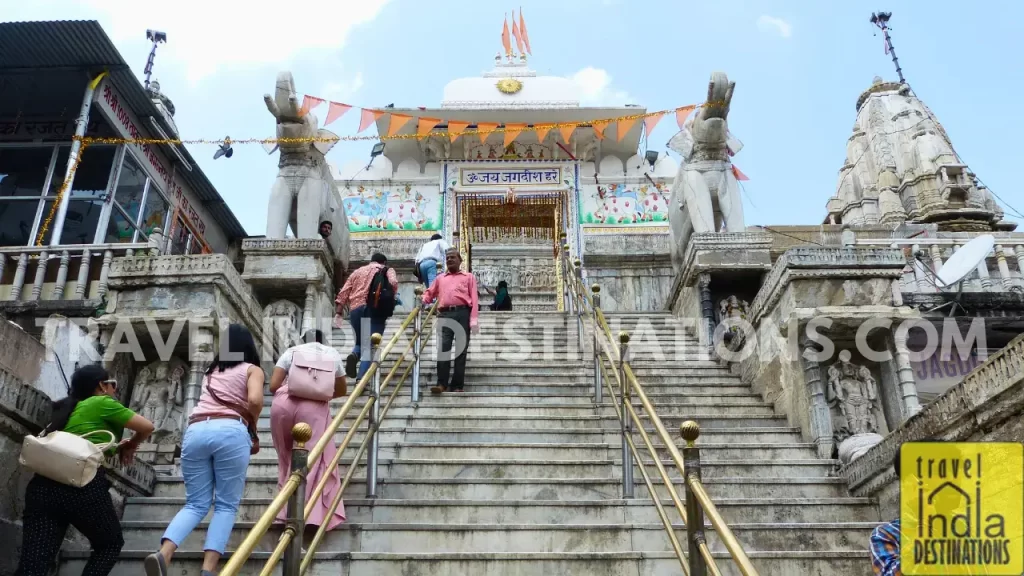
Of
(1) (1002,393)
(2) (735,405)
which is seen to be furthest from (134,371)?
(1) (1002,393)

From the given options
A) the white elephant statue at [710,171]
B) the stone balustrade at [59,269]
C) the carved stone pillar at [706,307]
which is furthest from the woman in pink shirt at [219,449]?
the white elephant statue at [710,171]

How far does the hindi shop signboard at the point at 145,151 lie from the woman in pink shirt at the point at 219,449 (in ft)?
25.1

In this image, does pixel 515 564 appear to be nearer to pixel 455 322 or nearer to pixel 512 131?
pixel 455 322

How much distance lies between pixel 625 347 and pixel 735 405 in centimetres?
174

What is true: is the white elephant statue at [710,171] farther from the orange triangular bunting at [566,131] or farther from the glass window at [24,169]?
the glass window at [24,169]

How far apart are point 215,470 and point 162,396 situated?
8.05ft

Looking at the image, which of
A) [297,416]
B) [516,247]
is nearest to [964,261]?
[516,247]

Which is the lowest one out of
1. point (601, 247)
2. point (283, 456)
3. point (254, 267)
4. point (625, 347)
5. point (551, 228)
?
point (283, 456)

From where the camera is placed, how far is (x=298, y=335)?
771cm

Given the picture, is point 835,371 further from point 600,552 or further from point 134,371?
point 134,371

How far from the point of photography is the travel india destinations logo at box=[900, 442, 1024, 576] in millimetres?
1940

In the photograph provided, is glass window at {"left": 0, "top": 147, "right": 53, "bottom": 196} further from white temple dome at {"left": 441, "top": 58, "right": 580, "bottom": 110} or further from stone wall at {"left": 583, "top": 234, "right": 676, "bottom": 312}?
stone wall at {"left": 583, "top": 234, "right": 676, "bottom": 312}

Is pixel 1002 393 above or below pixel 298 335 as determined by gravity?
below

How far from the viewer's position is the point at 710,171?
28.9ft
